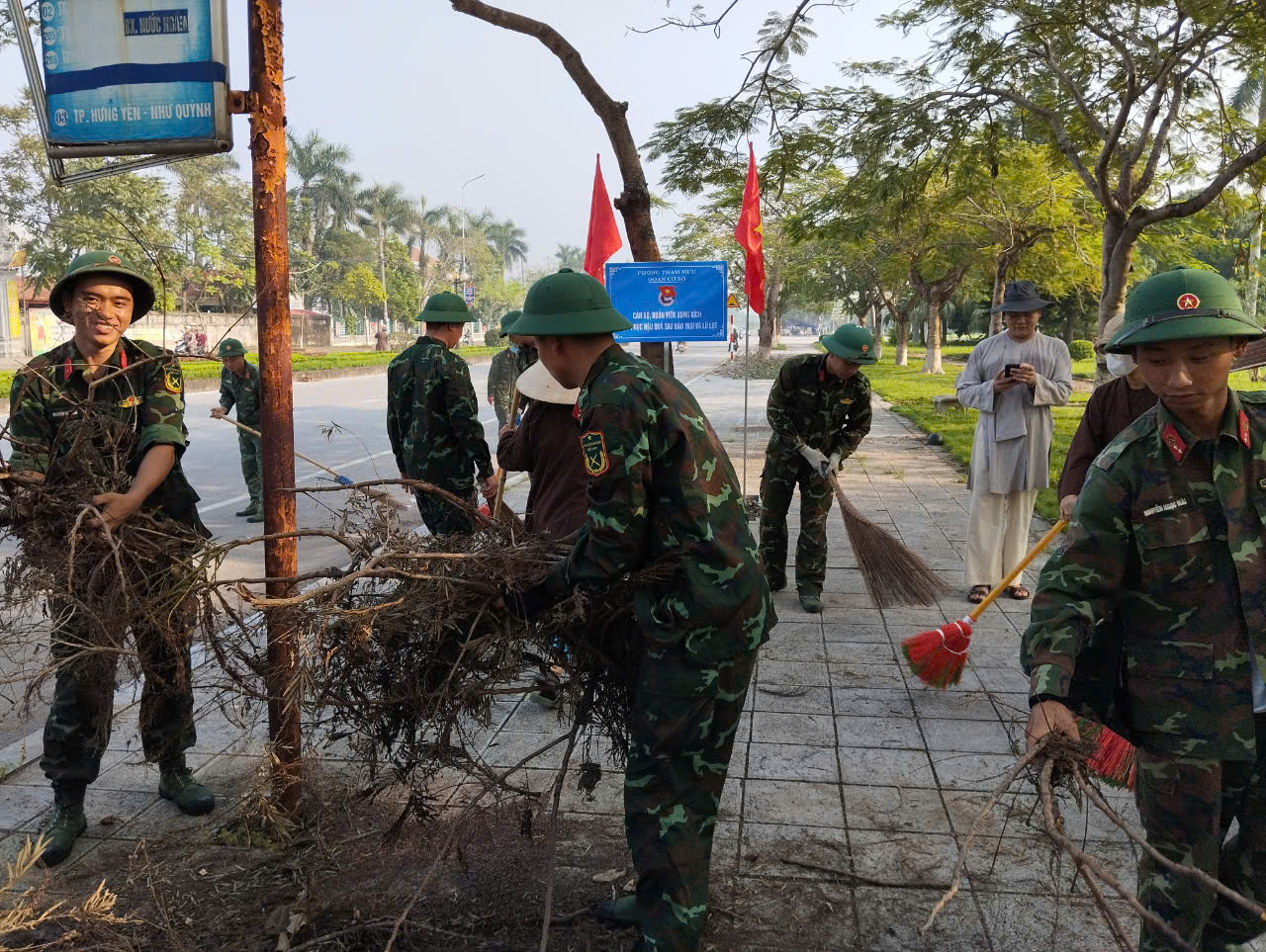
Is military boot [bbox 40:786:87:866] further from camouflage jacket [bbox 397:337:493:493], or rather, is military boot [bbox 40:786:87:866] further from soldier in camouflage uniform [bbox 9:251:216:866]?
camouflage jacket [bbox 397:337:493:493]

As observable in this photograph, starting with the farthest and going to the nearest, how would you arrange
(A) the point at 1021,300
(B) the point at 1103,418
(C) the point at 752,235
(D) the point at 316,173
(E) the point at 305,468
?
(D) the point at 316,173 → (E) the point at 305,468 → (C) the point at 752,235 → (A) the point at 1021,300 → (B) the point at 1103,418

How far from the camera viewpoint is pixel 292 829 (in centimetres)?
333

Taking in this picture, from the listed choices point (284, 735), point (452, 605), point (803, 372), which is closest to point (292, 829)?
point (284, 735)

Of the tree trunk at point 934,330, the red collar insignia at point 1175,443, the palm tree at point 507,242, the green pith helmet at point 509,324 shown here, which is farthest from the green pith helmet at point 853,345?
the palm tree at point 507,242

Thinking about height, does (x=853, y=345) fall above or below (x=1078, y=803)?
above

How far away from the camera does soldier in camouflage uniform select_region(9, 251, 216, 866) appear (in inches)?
123

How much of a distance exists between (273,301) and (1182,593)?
8.96 ft

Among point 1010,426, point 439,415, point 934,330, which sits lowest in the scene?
point 1010,426

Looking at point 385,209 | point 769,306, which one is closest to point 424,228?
point 385,209

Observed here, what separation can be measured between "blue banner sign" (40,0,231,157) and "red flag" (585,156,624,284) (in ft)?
14.5

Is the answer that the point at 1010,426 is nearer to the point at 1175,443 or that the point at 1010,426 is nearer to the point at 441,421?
the point at 441,421

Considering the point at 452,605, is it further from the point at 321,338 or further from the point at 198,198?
the point at 321,338

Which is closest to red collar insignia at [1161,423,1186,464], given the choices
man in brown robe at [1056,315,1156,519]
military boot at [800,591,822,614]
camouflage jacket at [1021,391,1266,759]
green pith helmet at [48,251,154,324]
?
camouflage jacket at [1021,391,1266,759]

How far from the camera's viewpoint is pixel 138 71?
10.3 feet
